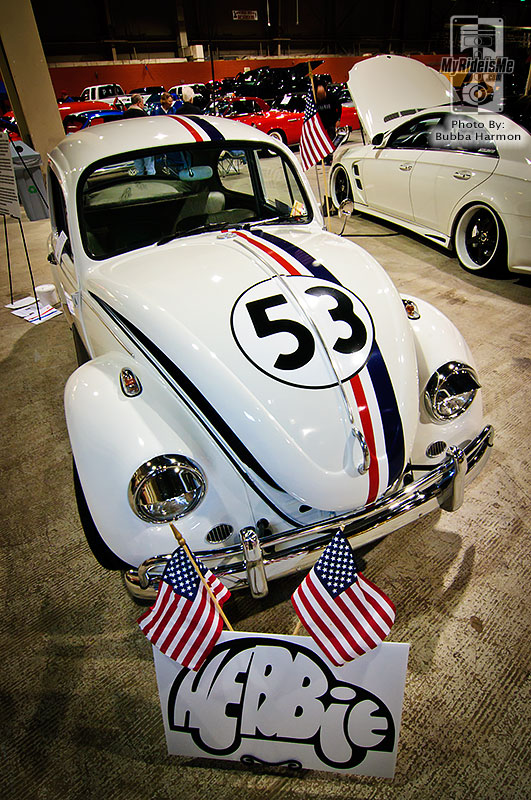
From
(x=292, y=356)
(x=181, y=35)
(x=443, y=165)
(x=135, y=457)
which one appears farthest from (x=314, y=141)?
(x=181, y=35)

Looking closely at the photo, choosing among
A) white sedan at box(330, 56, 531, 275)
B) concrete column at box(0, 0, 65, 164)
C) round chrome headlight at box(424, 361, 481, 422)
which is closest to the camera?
round chrome headlight at box(424, 361, 481, 422)

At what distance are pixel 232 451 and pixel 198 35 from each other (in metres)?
31.6

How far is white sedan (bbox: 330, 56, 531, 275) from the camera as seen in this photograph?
13.8 feet

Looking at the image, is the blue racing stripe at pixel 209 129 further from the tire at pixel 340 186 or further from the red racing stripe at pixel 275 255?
the tire at pixel 340 186

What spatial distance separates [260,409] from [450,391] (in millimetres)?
846

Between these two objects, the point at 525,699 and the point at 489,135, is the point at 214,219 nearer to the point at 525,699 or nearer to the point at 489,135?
the point at 525,699

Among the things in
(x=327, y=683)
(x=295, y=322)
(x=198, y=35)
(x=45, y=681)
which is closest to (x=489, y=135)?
(x=295, y=322)

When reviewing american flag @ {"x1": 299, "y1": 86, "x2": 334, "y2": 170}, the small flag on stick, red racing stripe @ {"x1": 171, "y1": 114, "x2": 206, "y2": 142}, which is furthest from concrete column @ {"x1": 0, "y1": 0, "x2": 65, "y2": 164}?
the small flag on stick

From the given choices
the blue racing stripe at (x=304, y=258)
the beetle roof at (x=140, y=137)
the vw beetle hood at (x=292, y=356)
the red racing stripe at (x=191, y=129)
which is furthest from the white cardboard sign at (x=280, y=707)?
the red racing stripe at (x=191, y=129)

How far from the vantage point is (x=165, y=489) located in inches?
59.9

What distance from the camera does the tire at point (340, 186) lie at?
21.8 feet

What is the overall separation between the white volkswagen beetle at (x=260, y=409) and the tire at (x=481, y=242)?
2879 millimetres

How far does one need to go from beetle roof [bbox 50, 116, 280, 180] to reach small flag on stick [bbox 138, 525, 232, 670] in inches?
84.8

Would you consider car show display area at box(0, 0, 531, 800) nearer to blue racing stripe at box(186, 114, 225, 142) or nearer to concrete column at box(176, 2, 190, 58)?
blue racing stripe at box(186, 114, 225, 142)
